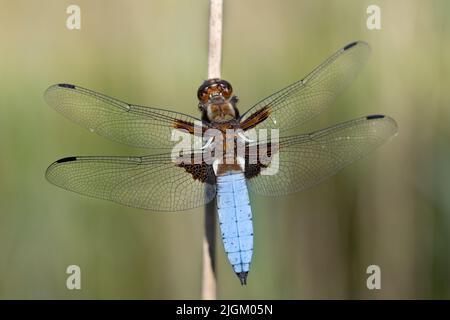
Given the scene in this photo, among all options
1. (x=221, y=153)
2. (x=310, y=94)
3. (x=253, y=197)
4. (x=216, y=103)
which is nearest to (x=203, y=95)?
(x=216, y=103)

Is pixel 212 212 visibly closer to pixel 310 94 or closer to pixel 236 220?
pixel 236 220

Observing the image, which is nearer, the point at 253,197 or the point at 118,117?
the point at 118,117

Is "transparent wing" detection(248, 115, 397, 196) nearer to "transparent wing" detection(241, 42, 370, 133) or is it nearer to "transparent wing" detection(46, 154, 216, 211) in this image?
"transparent wing" detection(241, 42, 370, 133)

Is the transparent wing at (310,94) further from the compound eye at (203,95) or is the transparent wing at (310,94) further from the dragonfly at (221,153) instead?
the compound eye at (203,95)

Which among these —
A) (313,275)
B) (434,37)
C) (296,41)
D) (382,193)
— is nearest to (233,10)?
(296,41)
